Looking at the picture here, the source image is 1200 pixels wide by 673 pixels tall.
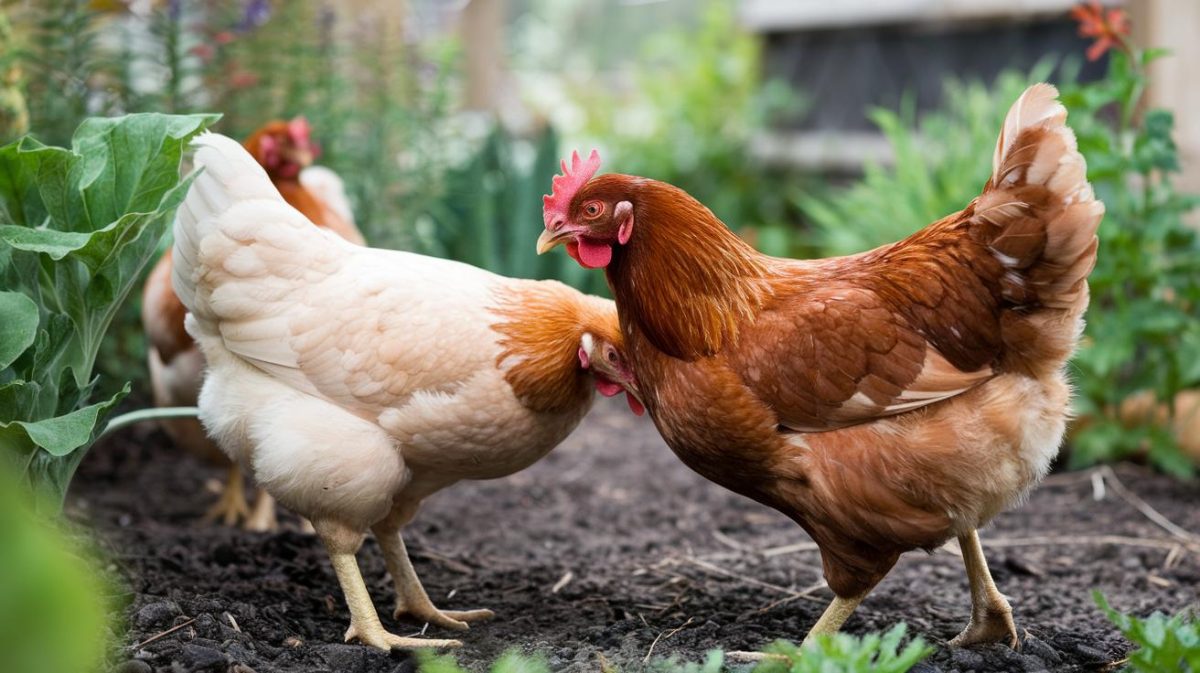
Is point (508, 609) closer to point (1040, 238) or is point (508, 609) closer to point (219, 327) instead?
point (219, 327)

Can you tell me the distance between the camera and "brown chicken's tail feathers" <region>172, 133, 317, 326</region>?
9.59ft

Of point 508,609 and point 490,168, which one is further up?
point 490,168

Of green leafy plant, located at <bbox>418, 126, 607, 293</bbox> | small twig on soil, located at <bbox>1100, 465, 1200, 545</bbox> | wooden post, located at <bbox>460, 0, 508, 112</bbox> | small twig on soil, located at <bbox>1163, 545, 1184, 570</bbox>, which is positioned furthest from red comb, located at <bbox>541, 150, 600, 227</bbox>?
wooden post, located at <bbox>460, 0, 508, 112</bbox>

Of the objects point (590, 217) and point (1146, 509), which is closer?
point (590, 217)

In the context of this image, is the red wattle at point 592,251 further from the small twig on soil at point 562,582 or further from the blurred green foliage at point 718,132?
the blurred green foliage at point 718,132

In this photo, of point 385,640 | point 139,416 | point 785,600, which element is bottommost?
point 785,600

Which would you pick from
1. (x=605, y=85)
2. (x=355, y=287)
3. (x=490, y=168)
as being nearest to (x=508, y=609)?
(x=355, y=287)

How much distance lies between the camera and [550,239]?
2.79 meters

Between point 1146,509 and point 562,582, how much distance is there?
99.6 inches

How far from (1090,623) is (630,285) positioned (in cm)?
173

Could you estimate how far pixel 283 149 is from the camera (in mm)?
4188

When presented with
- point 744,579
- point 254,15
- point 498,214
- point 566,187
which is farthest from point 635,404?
point 498,214

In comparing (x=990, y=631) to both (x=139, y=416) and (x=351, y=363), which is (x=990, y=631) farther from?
(x=139, y=416)

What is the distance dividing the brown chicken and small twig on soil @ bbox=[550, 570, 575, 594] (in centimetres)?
93
